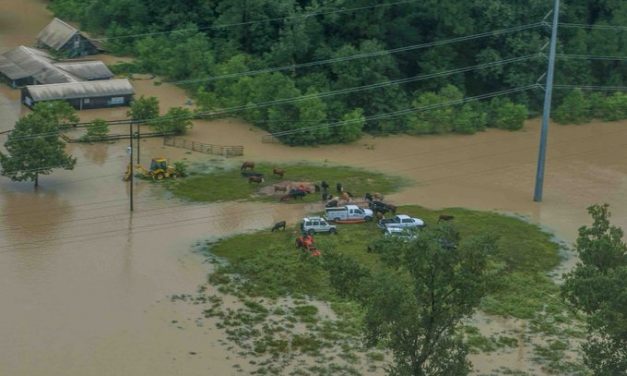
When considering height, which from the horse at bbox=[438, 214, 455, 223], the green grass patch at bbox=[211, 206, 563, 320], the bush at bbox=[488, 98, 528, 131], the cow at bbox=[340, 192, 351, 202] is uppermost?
the bush at bbox=[488, 98, 528, 131]

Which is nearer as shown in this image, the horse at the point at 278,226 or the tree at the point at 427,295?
the tree at the point at 427,295

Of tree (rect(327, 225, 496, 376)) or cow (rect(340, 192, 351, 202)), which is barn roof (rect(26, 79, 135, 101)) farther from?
tree (rect(327, 225, 496, 376))

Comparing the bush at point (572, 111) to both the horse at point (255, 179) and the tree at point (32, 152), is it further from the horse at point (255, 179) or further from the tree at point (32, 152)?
the tree at point (32, 152)

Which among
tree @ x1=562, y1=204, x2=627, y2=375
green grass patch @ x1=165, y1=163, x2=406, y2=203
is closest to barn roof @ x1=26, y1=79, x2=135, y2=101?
green grass patch @ x1=165, y1=163, x2=406, y2=203

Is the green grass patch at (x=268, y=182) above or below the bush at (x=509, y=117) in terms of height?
below

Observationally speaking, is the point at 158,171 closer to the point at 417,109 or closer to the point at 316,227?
the point at 316,227

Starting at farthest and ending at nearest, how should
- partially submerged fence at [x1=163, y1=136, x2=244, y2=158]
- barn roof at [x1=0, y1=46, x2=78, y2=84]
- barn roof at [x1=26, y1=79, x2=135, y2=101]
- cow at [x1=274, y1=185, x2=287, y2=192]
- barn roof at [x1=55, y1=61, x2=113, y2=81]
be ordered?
barn roof at [x1=55, y1=61, x2=113, y2=81], barn roof at [x1=0, y1=46, x2=78, y2=84], barn roof at [x1=26, y1=79, x2=135, y2=101], partially submerged fence at [x1=163, y1=136, x2=244, y2=158], cow at [x1=274, y1=185, x2=287, y2=192]

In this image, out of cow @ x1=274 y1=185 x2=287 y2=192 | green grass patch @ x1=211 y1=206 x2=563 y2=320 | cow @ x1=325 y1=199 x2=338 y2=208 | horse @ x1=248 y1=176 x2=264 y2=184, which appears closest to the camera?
green grass patch @ x1=211 y1=206 x2=563 y2=320

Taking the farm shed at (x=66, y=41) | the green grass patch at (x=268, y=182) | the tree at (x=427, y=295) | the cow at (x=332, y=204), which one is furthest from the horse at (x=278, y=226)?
the farm shed at (x=66, y=41)
